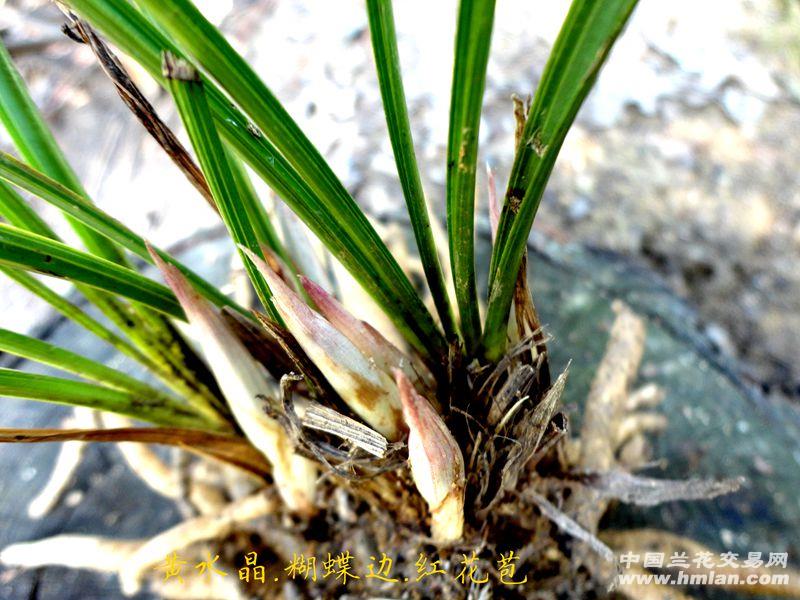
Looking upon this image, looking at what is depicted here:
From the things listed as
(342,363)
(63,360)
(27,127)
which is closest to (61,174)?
(27,127)

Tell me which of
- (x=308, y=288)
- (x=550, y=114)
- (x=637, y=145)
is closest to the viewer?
(x=550, y=114)

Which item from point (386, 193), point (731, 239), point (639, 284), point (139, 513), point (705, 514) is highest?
point (386, 193)

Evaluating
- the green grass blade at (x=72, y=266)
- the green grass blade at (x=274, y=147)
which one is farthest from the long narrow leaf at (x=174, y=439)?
the green grass blade at (x=274, y=147)

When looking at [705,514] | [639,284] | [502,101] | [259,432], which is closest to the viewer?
[259,432]

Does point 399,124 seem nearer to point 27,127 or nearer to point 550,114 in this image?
point 550,114

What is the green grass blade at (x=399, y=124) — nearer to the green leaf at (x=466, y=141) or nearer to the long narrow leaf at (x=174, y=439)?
the green leaf at (x=466, y=141)

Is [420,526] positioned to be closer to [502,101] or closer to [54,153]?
[54,153]

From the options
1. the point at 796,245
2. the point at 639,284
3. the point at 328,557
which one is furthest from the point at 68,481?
the point at 796,245
